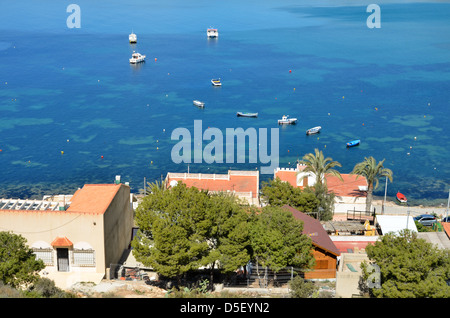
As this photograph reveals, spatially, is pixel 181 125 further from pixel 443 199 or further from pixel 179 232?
pixel 179 232

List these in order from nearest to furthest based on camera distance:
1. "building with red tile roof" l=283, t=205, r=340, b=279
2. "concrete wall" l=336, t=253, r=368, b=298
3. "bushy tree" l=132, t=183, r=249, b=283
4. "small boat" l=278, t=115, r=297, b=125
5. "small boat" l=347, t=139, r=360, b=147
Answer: "concrete wall" l=336, t=253, r=368, b=298
"bushy tree" l=132, t=183, r=249, b=283
"building with red tile roof" l=283, t=205, r=340, b=279
"small boat" l=347, t=139, r=360, b=147
"small boat" l=278, t=115, r=297, b=125

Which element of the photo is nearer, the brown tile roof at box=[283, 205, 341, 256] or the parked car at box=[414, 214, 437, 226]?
the brown tile roof at box=[283, 205, 341, 256]

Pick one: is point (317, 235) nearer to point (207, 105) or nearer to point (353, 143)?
point (353, 143)

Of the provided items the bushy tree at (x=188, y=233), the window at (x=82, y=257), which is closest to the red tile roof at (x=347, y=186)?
the bushy tree at (x=188, y=233)

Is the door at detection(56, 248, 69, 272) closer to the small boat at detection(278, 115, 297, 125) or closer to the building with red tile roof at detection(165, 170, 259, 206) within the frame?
the building with red tile roof at detection(165, 170, 259, 206)

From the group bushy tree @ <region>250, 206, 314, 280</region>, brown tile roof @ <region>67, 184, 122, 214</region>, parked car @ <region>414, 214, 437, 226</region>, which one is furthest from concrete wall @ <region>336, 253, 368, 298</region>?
parked car @ <region>414, 214, 437, 226</region>

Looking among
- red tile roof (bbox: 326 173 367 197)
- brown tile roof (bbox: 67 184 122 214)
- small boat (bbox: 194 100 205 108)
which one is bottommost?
red tile roof (bbox: 326 173 367 197)
